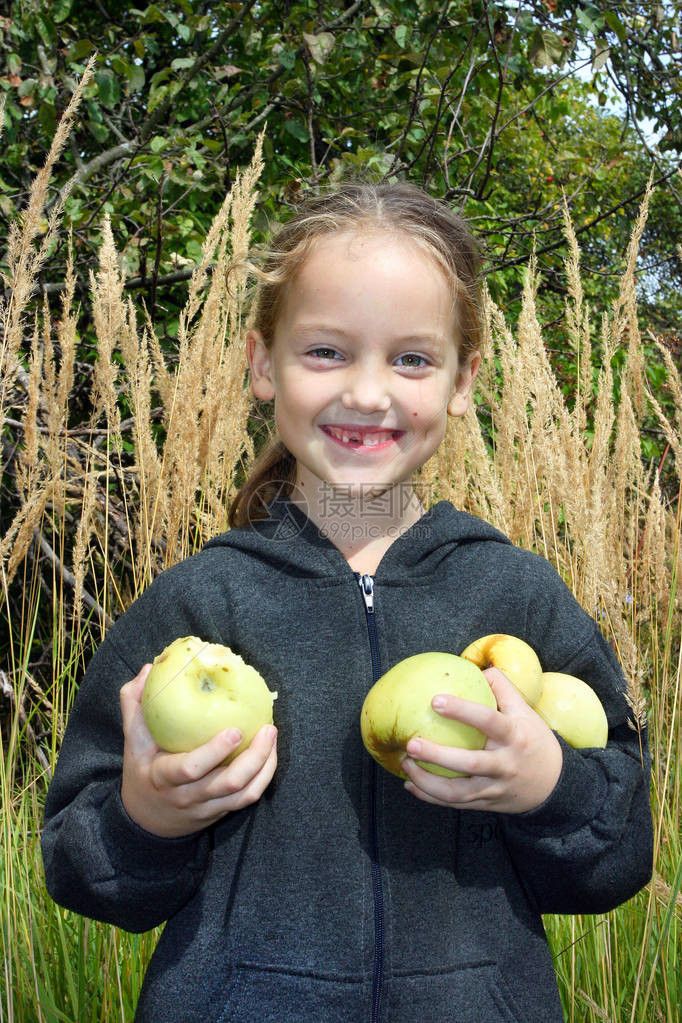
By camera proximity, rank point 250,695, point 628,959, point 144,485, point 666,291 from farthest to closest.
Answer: point 666,291 < point 144,485 < point 628,959 < point 250,695

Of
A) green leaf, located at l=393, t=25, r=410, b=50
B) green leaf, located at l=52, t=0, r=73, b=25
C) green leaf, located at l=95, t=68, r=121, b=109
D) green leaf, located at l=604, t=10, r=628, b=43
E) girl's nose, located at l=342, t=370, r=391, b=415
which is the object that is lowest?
girl's nose, located at l=342, t=370, r=391, b=415

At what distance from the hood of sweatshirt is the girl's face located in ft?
0.28

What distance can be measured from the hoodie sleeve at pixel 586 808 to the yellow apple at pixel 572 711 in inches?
0.9

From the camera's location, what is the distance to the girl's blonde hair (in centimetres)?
135

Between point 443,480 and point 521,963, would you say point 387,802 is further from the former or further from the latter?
point 443,480

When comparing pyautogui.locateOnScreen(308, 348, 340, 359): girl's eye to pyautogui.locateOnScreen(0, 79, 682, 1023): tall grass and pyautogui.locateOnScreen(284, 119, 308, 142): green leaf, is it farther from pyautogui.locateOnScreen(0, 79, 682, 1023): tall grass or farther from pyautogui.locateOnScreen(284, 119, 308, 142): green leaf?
pyautogui.locateOnScreen(284, 119, 308, 142): green leaf

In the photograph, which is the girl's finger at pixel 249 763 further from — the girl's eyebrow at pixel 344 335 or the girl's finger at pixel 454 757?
the girl's eyebrow at pixel 344 335

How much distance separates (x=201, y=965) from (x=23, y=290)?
3.94ft

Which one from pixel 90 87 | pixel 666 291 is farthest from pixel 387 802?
pixel 666 291

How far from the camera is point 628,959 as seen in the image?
5.41ft

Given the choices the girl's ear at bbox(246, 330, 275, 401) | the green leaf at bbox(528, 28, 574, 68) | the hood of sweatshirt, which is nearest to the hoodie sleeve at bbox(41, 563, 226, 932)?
the hood of sweatshirt

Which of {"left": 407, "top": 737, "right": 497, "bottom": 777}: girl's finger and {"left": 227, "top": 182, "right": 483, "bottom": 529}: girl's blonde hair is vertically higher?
{"left": 227, "top": 182, "right": 483, "bottom": 529}: girl's blonde hair

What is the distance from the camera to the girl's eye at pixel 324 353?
4.10 feet

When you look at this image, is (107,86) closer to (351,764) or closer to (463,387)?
(463,387)
